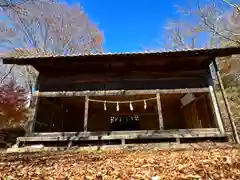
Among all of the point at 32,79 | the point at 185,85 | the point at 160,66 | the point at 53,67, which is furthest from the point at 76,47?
the point at 185,85

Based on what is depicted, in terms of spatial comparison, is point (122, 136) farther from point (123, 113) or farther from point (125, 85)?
point (123, 113)

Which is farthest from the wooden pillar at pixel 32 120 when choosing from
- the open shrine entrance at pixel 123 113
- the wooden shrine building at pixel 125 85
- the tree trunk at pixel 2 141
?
the tree trunk at pixel 2 141

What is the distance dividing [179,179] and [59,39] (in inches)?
757

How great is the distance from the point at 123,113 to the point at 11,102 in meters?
7.42

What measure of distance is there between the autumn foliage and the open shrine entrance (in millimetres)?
2172

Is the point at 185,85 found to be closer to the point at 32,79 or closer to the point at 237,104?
the point at 237,104

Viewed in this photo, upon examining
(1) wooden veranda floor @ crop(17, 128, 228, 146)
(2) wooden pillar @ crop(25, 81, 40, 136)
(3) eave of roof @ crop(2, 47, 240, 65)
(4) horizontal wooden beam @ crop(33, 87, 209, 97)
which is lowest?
(1) wooden veranda floor @ crop(17, 128, 228, 146)

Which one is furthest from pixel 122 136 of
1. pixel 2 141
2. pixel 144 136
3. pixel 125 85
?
pixel 2 141

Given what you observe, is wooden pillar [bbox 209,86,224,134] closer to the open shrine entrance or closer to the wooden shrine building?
the wooden shrine building

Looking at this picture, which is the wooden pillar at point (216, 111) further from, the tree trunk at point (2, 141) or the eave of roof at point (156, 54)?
the tree trunk at point (2, 141)

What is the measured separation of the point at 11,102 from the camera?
1136 cm

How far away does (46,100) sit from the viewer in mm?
10375

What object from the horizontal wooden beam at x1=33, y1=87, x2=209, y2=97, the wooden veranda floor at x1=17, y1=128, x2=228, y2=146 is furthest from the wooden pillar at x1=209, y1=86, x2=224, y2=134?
the horizontal wooden beam at x1=33, y1=87, x2=209, y2=97

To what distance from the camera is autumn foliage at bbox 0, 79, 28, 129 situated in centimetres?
1120
